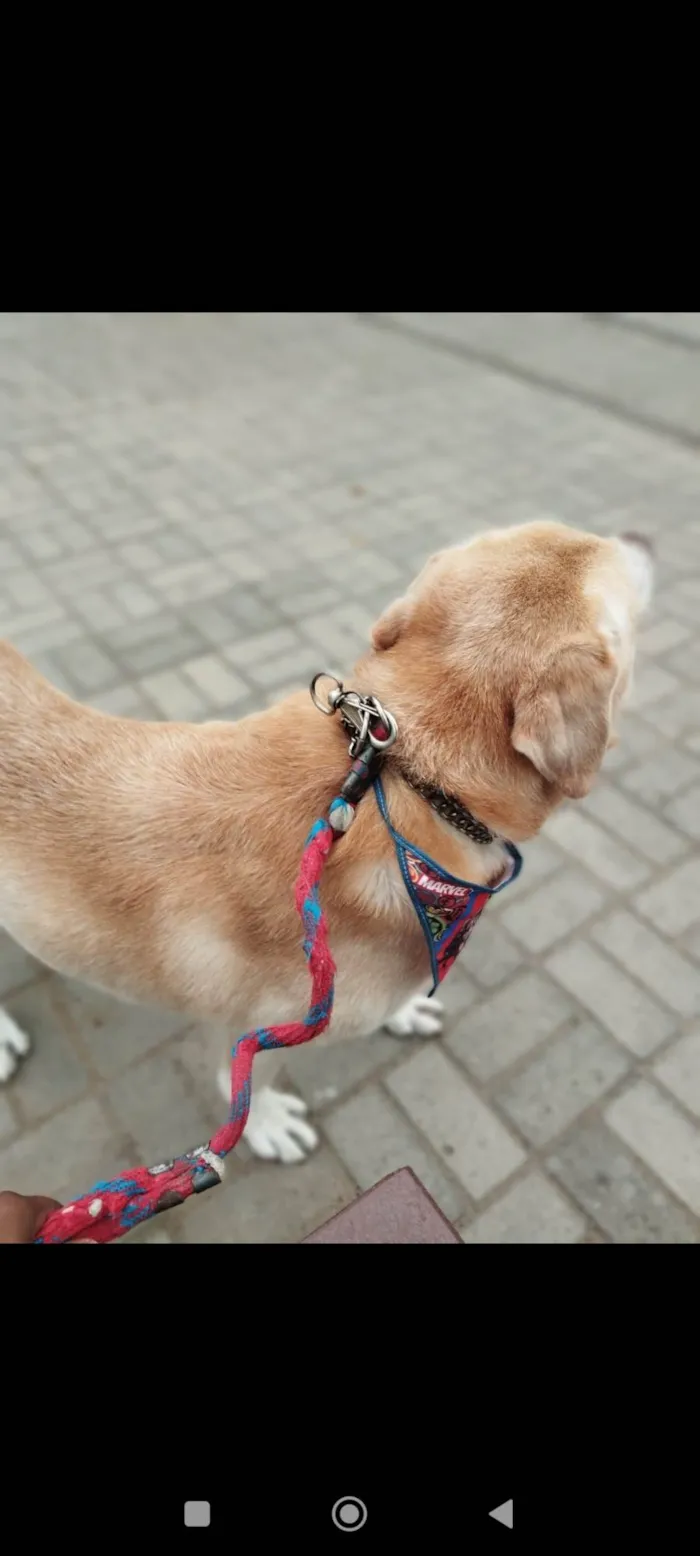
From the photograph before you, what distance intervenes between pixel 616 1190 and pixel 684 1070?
592 mm

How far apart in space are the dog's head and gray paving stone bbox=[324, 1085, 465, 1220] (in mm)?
1555

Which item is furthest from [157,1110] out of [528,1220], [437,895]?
[437,895]

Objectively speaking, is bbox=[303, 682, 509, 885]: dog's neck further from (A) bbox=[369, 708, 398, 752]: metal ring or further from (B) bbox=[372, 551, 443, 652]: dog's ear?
(B) bbox=[372, 551, 443, 652]: dog's ear

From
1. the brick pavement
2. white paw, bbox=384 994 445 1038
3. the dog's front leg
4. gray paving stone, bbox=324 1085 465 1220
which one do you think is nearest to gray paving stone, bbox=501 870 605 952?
the brick pavement

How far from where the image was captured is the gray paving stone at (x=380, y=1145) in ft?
9.49

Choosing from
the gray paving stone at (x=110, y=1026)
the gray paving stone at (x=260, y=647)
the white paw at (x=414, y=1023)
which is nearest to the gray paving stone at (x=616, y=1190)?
the white paw at (x=414, y=1023)

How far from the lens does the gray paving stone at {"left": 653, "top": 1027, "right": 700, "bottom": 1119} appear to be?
3.16 meters

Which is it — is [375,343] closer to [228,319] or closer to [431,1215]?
[228,319]

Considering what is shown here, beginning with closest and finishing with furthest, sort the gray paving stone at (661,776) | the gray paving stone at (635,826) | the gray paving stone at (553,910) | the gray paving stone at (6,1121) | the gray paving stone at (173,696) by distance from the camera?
the gray paving stone at (6,1121), the gray paving stone at (553,910), the gray paving stone at (635,826), the gray paving stone at (661,776), the gray paving stone at (173,696)

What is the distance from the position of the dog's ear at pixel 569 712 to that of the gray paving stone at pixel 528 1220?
1.81 m

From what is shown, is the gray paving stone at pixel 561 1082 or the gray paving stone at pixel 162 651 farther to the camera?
the gray paving stone at pixel 162 651

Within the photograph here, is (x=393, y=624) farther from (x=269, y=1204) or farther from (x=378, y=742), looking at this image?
(x=269, y=1204)

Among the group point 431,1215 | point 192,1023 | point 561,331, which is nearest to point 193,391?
point 561,331

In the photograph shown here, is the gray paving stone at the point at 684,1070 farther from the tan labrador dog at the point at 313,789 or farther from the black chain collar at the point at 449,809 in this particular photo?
the black chain collar at the point at 449,809
